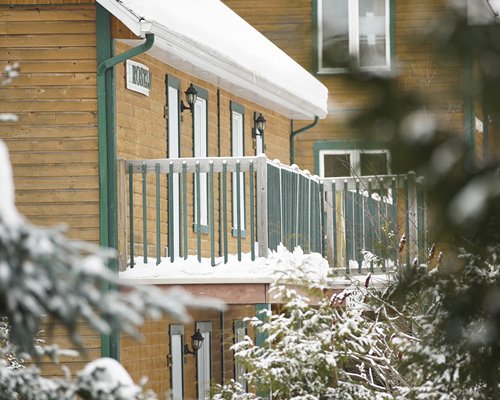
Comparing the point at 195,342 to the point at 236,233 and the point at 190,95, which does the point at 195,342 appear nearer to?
the point at 236,233

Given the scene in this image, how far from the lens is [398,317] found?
433 inches

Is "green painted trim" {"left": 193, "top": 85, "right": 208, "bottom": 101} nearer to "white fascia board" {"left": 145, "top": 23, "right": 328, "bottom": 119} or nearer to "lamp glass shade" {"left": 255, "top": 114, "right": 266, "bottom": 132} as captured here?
"white fascia board" {"left": 145, "top": 23, "right": 328, "bottom": 119}

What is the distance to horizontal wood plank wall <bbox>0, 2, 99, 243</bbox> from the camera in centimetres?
1298

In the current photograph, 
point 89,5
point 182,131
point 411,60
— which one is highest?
point 89,5

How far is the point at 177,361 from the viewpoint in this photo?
53.1 ft

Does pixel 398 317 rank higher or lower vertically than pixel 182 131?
lower

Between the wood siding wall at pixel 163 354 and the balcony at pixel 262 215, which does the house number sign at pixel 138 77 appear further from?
the wood siding wall at pixel 163 354

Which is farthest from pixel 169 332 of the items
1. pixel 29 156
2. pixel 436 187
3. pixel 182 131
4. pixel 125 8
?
pixel 436 187

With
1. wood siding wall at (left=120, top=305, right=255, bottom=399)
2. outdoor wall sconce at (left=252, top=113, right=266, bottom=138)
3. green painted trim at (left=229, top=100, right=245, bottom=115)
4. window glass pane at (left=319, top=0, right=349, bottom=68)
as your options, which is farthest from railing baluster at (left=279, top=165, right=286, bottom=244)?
window glass pane at (left=319, top=0, right=349, bottom=68)

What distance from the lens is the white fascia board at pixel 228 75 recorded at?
13.3 meters

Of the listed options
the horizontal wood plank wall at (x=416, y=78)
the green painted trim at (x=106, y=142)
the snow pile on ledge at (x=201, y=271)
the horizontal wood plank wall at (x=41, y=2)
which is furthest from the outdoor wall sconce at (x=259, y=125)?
the horizontal wood plank wall at (x=416, y=78)

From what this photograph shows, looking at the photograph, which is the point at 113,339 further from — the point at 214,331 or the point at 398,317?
the point at 214,331

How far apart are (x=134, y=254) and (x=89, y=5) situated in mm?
2552

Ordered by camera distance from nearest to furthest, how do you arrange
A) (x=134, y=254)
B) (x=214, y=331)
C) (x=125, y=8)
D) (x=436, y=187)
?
(x=436, y=187) < (x=125, y=8) < (x=134, y=254) < (x=214, y=331)
